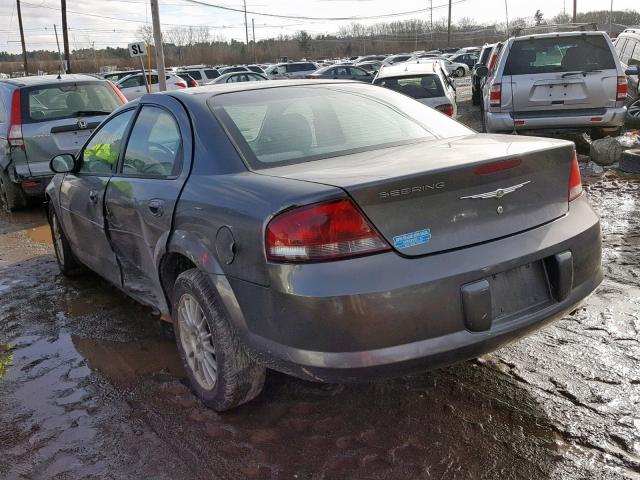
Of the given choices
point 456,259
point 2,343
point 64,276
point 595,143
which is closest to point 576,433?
point 456,259

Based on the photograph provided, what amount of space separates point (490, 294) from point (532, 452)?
73cm

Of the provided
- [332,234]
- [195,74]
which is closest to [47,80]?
[332,234]

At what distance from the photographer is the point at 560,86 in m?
8.95

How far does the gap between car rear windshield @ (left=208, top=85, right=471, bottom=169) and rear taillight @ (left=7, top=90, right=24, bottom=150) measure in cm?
582

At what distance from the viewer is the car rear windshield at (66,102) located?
27.7ft

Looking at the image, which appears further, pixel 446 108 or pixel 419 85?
pixel 419 85

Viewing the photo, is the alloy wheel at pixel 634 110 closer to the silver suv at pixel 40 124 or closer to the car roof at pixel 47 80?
the silver suv at pixel 40 124

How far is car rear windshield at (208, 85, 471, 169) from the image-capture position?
319 centimetres

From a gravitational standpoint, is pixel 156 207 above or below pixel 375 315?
above

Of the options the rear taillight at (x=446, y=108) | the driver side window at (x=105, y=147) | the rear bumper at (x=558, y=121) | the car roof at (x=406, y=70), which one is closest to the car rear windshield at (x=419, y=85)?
the car roof at (x=406, y=70)

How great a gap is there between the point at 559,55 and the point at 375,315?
26.3 ft

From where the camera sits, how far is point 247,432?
3.02 meters

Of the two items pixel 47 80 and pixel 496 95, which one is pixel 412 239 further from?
pixel 47 80

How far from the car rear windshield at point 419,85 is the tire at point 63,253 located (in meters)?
7.19
